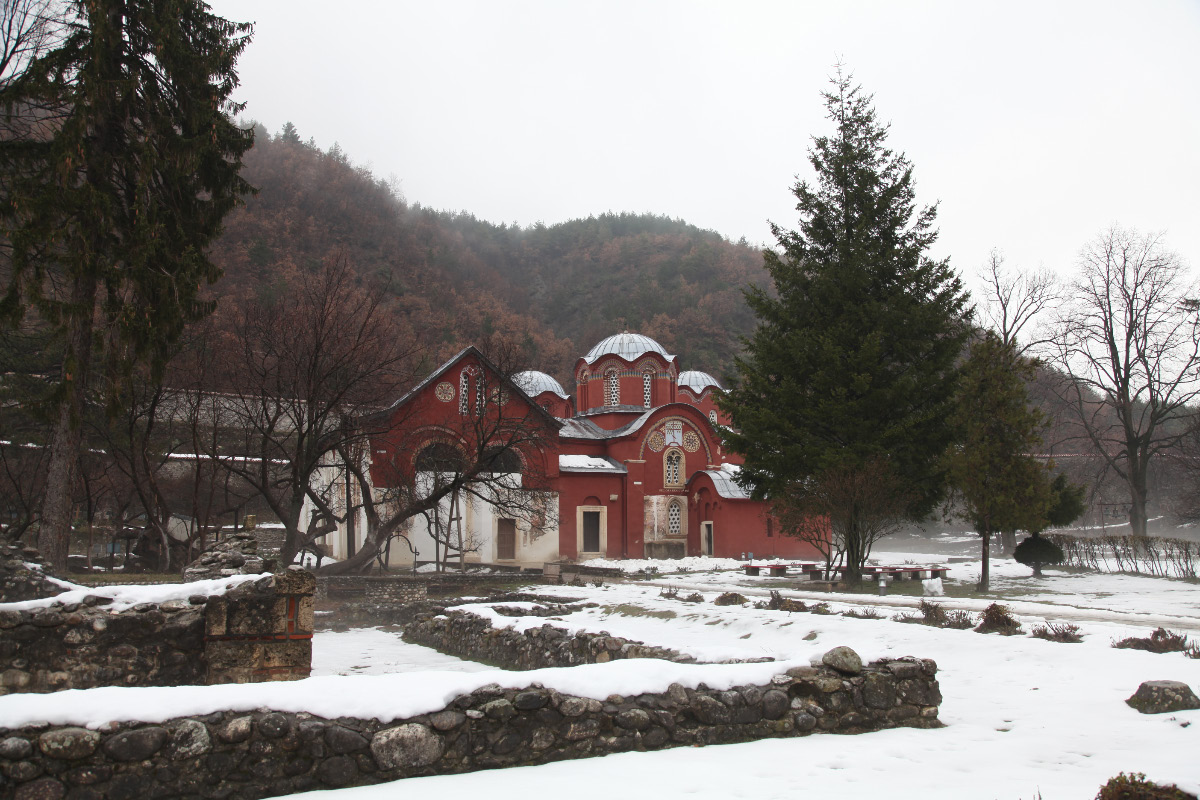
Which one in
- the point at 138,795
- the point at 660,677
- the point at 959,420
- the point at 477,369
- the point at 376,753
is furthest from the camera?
the point at 477,369

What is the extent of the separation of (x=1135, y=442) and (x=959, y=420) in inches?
552

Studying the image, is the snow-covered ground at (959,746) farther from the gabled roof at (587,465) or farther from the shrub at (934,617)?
the gabled roof at (587,465)

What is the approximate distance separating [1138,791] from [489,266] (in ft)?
281

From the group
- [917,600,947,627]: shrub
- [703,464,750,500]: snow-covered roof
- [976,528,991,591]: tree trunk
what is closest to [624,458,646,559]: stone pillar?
[703,464,750,500]: snow-covered roof

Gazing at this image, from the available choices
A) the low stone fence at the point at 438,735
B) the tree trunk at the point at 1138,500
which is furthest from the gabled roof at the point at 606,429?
the low stone fence at the point at 438,735

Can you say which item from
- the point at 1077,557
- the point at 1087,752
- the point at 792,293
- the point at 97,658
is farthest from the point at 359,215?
the point at 1087,752

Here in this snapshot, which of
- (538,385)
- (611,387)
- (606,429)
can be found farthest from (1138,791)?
(538,385)

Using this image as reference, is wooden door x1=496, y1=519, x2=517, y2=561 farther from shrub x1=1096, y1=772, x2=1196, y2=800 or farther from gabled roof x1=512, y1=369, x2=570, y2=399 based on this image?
shrub x1=1096, y1=772, x2=1196, y2=800

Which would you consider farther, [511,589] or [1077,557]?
[1077,557]

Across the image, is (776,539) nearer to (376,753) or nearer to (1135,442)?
(1135,442)

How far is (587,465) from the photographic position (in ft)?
114

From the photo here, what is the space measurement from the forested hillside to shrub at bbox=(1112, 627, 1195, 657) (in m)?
47.6

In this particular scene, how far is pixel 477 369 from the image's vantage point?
3023cm

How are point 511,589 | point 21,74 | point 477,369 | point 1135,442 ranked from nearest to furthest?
point 21,74
point 511,589
point 1135,442
point 477,369
